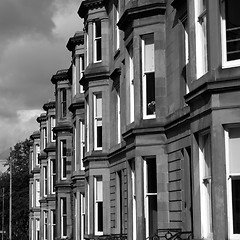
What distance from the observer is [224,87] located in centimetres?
1370

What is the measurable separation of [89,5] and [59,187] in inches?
591

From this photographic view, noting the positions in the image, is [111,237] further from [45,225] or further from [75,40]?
[45,225]

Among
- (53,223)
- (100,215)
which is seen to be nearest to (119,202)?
(100,215)

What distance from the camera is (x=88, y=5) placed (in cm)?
2986

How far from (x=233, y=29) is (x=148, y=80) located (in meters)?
6.55

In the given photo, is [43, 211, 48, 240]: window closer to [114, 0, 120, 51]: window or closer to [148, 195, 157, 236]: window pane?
[114, 0, 120, 51]: window

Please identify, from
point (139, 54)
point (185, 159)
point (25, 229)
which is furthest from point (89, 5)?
point (25, 229)

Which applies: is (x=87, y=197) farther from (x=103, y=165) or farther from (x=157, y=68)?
(x=157, y=68)

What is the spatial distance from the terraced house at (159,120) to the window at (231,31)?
21mm

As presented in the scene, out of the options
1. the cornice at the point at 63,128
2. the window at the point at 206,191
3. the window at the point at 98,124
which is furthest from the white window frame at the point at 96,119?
the window at the point at 206,191

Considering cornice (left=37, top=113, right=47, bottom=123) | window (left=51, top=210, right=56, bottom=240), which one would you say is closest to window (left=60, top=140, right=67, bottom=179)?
window (left=51, top=210, right=56, bottom=240)

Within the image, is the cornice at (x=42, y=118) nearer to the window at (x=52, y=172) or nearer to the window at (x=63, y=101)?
the window at (x=52, y=172)

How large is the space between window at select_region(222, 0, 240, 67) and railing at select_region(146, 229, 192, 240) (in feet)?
16.4

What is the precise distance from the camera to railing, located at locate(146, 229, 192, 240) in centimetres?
1678
